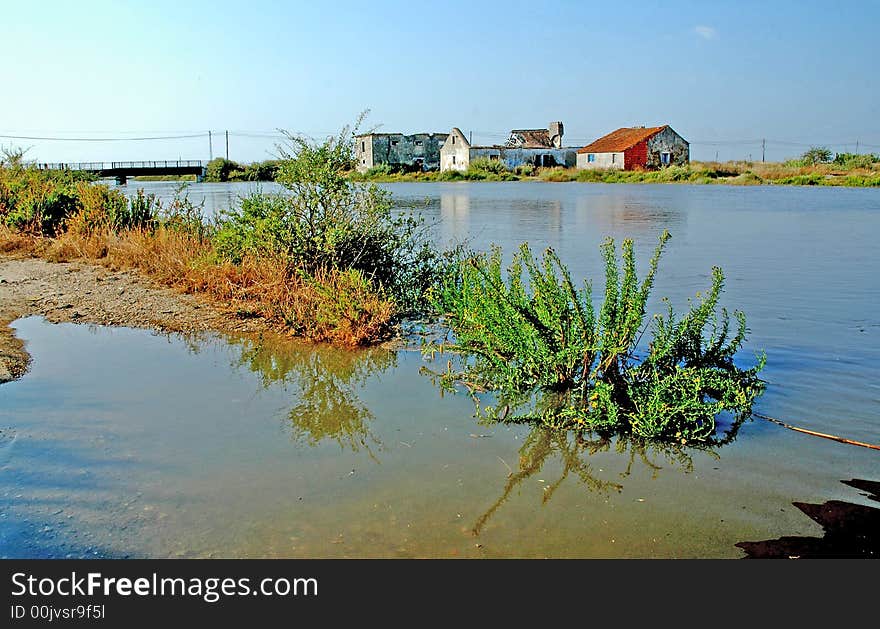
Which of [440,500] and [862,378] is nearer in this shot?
[440,500]

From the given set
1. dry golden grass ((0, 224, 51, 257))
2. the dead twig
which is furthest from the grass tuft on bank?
the dead twig

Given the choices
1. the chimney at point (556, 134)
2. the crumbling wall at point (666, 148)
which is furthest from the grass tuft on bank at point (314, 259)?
the chimney at point (556, 134)

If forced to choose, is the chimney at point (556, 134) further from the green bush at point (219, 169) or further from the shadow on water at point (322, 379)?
the shadow on water at point (322, 379)

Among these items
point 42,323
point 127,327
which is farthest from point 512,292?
point 42,323

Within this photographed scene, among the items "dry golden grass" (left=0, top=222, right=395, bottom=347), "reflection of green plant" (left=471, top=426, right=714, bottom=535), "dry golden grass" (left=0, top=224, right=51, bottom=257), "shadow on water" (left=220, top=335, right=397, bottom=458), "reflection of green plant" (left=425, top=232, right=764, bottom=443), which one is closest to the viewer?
"reflection of green plant" (left=471, top=426, right=714, bottom=535)

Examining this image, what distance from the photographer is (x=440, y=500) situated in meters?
5.14

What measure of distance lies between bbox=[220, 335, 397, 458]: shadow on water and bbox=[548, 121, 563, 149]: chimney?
7669 cm

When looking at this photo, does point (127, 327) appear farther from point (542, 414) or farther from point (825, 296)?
point (825, 296)

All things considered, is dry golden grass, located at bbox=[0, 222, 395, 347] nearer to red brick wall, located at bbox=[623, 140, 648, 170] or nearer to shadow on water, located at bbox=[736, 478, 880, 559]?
shadow on water, located at bbox=[736, 478, 880, 559]

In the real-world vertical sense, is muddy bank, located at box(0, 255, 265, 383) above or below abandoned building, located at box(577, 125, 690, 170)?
below

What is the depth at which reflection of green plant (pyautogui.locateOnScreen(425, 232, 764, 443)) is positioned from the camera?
20.3 ft

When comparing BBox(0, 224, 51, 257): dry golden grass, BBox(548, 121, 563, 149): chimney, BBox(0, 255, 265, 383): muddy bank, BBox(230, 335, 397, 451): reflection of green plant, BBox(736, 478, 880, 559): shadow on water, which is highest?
BBox(548, 121, 563, 149): chimney
